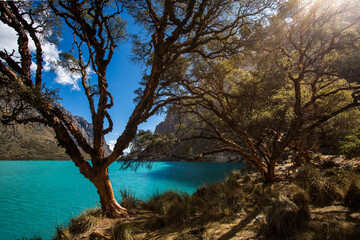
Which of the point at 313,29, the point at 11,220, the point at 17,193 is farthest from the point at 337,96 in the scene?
the point at 17,193

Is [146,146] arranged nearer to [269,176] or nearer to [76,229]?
→ [76,229]

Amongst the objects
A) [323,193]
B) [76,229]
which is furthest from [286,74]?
[76,229]

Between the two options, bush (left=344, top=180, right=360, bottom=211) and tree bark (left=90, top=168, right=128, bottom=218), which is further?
tree bark (left=90, top=168, right=128, bottom=218)

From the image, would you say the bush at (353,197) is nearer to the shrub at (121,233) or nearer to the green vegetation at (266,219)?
the green vegetation at (266,219)

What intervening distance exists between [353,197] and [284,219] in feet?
5.93

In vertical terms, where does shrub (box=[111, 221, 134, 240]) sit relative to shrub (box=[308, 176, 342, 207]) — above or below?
below

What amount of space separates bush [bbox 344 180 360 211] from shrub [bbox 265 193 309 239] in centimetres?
115

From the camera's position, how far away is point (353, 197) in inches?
127

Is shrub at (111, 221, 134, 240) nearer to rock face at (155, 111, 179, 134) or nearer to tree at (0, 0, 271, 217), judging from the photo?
tree at (0, 0, 271, 217)

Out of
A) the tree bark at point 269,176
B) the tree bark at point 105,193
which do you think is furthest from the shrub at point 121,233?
the tree bark at point 269,176

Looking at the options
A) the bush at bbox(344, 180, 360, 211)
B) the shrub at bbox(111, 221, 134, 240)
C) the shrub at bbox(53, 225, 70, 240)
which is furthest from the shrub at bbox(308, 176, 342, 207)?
the shrub at bbox(53, 225, 70, 240)

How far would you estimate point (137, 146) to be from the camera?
5.14m

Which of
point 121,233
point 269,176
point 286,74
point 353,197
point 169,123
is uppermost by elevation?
point 169,123

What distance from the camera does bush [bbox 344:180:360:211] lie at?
10.3ft
